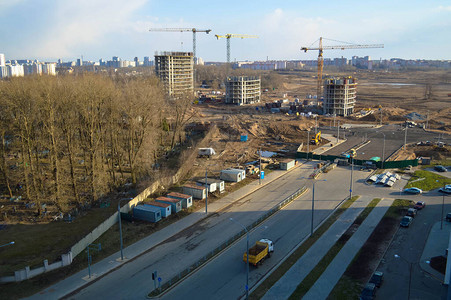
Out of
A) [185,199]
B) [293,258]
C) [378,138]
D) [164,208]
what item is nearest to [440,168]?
[378,138]

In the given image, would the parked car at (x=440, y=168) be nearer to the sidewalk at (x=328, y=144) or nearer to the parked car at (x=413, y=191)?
the parked car at (x=413, y=191)

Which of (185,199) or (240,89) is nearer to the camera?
(185,199)

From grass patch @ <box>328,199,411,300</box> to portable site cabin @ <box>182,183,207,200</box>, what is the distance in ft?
55.5

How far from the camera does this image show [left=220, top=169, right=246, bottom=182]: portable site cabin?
144 feet

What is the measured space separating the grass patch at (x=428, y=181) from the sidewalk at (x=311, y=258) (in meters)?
11.1

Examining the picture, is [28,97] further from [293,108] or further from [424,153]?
[293,108]

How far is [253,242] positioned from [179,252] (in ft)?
19.0

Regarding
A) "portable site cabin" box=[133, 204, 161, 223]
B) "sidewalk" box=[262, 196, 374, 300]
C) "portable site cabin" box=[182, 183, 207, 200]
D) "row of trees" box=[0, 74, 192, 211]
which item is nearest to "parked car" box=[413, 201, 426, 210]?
"sidewalk" box=[262, 196, 374, 300]

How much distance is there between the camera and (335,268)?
24.4 metres

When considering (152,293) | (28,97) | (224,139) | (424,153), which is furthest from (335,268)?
(224,139)

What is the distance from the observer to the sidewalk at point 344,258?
21891mm

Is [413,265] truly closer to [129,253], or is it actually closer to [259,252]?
[259,252]

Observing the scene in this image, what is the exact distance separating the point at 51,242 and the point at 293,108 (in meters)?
84.3

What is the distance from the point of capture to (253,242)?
2842cm
